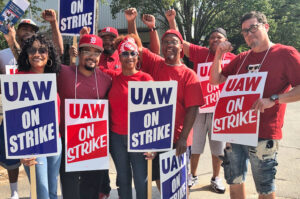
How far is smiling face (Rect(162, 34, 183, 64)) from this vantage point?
9.02ft

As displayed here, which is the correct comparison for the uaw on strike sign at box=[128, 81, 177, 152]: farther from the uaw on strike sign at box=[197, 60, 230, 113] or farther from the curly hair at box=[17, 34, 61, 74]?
the uaw on strike sign at box=[197, 60, 230, 113]

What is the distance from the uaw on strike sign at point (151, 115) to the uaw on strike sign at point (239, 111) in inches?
19.0

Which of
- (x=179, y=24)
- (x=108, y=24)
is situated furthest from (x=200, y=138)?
(x=108, y=24)

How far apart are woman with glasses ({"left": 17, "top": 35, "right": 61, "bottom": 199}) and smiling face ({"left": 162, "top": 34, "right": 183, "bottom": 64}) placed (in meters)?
1.08

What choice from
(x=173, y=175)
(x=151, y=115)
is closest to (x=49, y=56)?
(x=151, y=115)

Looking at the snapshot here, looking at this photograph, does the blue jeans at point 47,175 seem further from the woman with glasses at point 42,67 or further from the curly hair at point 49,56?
the curly hair at point 49,56

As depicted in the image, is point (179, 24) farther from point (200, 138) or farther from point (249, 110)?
point (249, 110)

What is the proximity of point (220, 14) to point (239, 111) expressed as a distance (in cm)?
1842

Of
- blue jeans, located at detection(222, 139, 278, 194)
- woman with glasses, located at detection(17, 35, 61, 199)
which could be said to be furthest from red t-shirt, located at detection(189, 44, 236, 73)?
woman with glasses, located at detection(17, 35, 61, 199)

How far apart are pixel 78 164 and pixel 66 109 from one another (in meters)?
0.53

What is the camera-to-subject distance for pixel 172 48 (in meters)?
2.76

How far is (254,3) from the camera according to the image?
618 inches

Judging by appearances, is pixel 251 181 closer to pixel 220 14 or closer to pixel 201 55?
pixel 201 55

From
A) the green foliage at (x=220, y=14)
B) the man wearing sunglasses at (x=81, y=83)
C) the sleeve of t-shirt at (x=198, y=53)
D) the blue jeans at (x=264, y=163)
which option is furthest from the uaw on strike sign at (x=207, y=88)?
the green foliage at (x=220, y=14)
